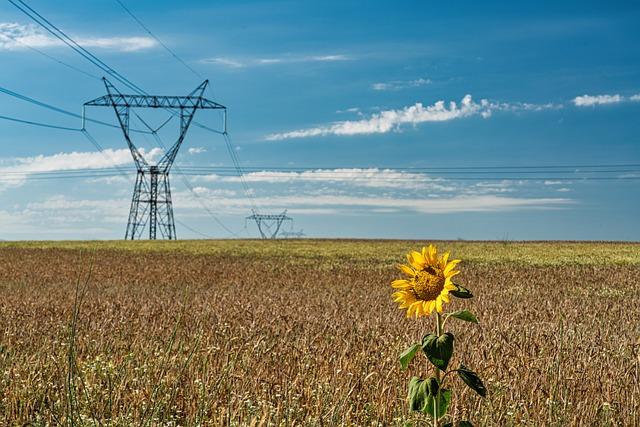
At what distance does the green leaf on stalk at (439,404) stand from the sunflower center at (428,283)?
47 cm

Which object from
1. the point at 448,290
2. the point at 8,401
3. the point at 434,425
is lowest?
the point at 8,401

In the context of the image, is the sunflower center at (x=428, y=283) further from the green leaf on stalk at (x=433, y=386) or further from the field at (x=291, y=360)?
the field at (x=291, y=360)

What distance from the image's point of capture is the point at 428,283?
3.07m

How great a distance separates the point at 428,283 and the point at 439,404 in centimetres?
60

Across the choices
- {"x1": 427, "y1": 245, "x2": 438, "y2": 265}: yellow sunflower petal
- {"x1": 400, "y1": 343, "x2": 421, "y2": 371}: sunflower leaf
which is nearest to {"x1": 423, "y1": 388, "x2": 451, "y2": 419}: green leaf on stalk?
{"x1": 400, "y1": 343, "x2": 421, "y2": 371}: sunflower leaf

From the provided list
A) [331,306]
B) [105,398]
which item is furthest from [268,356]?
[331,306]

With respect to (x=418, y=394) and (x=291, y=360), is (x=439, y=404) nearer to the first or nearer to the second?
(x=418, y=394)

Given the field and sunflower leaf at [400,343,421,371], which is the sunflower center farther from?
the field

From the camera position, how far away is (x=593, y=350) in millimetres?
7430

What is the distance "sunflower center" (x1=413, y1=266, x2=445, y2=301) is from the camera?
3.07 m

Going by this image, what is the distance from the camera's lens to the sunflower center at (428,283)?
307cm

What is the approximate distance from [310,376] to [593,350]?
3482 millimetres

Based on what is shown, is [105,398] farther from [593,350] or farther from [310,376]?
[593,350]

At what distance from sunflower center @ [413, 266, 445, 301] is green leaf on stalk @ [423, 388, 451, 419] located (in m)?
0.47
